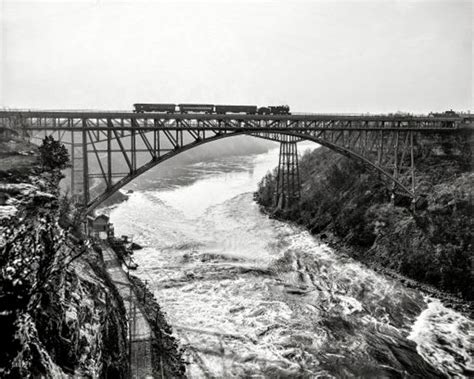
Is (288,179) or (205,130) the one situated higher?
(205,130)

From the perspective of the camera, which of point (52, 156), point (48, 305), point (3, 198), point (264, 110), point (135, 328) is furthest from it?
point (264, 110)

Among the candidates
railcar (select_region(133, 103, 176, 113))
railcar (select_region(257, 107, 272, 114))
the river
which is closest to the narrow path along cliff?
the river

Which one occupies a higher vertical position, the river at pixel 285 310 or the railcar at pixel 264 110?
the railcar at pixel 264 110

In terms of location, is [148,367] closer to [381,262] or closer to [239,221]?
[381,262]

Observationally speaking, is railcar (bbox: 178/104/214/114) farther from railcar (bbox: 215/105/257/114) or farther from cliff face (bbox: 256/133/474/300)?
cliff face (bbox: 256/133/474/300)

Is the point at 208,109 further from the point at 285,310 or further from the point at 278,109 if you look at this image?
the point at 285,310

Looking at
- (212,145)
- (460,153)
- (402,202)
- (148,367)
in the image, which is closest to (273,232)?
(402,202)

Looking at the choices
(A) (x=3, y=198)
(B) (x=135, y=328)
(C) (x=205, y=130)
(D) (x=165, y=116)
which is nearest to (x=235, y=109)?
(C) (x=205, y=130)

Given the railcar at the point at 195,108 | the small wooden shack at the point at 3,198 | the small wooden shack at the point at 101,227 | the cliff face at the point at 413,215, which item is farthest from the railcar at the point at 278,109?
the small wooden shack at the point at 3,198

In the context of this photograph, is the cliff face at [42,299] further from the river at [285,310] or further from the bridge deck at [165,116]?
the bridge deck at [165,116]
